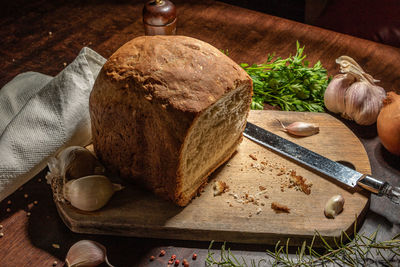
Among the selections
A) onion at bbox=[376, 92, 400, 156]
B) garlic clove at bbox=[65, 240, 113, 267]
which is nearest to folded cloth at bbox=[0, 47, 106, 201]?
garlic clove at bbox=[65, 240, 113, 267]

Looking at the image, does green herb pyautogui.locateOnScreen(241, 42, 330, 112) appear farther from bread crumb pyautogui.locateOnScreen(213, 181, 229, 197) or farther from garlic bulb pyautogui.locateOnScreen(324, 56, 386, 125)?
bread crumb pyautogui.locateOnScreen(213, 181, 229, 197)

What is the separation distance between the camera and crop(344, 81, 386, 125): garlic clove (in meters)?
2.36

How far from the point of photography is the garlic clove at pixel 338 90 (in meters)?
2.42

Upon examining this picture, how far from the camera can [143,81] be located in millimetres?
1796

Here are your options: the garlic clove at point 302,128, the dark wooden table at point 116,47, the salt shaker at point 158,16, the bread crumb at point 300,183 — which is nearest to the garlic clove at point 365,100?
the dark wooden table at point 116,47

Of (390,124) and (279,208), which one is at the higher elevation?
(390,124)

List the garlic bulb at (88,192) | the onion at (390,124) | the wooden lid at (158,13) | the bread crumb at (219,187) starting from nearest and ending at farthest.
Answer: the garlic bulb at (88,192), the bread crumb at (219,187), the onion at (390,124), the wooden lid at (158,13)

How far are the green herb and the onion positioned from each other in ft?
1.29

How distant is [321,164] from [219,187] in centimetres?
53

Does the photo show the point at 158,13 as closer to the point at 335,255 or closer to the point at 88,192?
the point at 88,192

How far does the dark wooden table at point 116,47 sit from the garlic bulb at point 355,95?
0.32 ft

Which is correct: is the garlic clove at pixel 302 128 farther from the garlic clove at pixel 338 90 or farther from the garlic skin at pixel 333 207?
the garlic skin at pixel 333 207

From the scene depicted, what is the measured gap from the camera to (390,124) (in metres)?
2.17

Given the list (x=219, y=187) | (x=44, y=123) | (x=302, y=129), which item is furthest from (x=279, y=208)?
(x=44, y=123)
